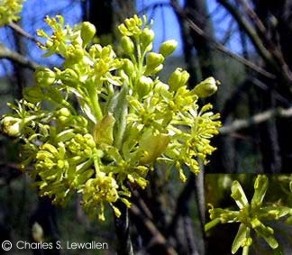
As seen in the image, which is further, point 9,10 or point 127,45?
point 9,10

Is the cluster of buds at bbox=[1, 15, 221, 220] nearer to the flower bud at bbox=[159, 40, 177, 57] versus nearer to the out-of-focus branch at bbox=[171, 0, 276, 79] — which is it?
the flower bud at bbox=[159, 40, 177, 57]

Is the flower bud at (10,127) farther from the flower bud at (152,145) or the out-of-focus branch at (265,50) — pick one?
the out-of-focus branch at (265,50)

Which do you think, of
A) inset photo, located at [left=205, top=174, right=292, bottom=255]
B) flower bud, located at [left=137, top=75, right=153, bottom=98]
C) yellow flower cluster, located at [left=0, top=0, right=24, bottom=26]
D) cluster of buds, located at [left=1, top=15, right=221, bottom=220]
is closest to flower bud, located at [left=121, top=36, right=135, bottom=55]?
cluster of buds, located at [left=1, top=15, right=221, bottom=220]

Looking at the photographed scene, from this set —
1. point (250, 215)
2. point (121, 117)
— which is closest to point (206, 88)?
point (121, 117)

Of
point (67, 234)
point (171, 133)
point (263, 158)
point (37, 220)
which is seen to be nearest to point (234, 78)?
point (263, 158)

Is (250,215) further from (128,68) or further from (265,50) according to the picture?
(265,50)
